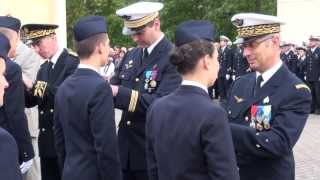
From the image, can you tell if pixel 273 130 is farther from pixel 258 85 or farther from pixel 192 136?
pixel 192 136

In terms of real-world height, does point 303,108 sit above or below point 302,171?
above

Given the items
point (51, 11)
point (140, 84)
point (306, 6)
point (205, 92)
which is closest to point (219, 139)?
point (205, 92)

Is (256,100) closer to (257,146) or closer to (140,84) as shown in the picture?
(257,146)

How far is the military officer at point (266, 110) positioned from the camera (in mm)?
3955

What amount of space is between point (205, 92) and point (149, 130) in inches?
18.0

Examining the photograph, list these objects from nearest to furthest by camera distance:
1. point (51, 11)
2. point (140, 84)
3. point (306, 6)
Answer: point (140, 84), point (51, 11), point (306, 6)

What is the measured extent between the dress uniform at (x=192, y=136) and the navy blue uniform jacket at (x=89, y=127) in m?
0.71

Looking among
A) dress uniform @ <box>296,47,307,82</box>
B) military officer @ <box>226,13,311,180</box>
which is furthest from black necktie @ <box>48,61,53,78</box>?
dress uniform @ <box>296,47,307,82</box>

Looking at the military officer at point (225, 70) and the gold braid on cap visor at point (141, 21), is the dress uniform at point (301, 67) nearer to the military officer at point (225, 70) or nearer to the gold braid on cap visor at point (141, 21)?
the military officer at point (225, 70)

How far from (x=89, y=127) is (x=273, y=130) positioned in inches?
45.8

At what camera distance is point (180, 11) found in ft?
122

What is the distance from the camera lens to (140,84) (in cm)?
502

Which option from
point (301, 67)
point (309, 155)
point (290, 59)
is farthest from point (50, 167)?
point (290, 59)

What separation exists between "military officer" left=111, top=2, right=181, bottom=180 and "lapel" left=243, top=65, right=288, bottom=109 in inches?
30.1
